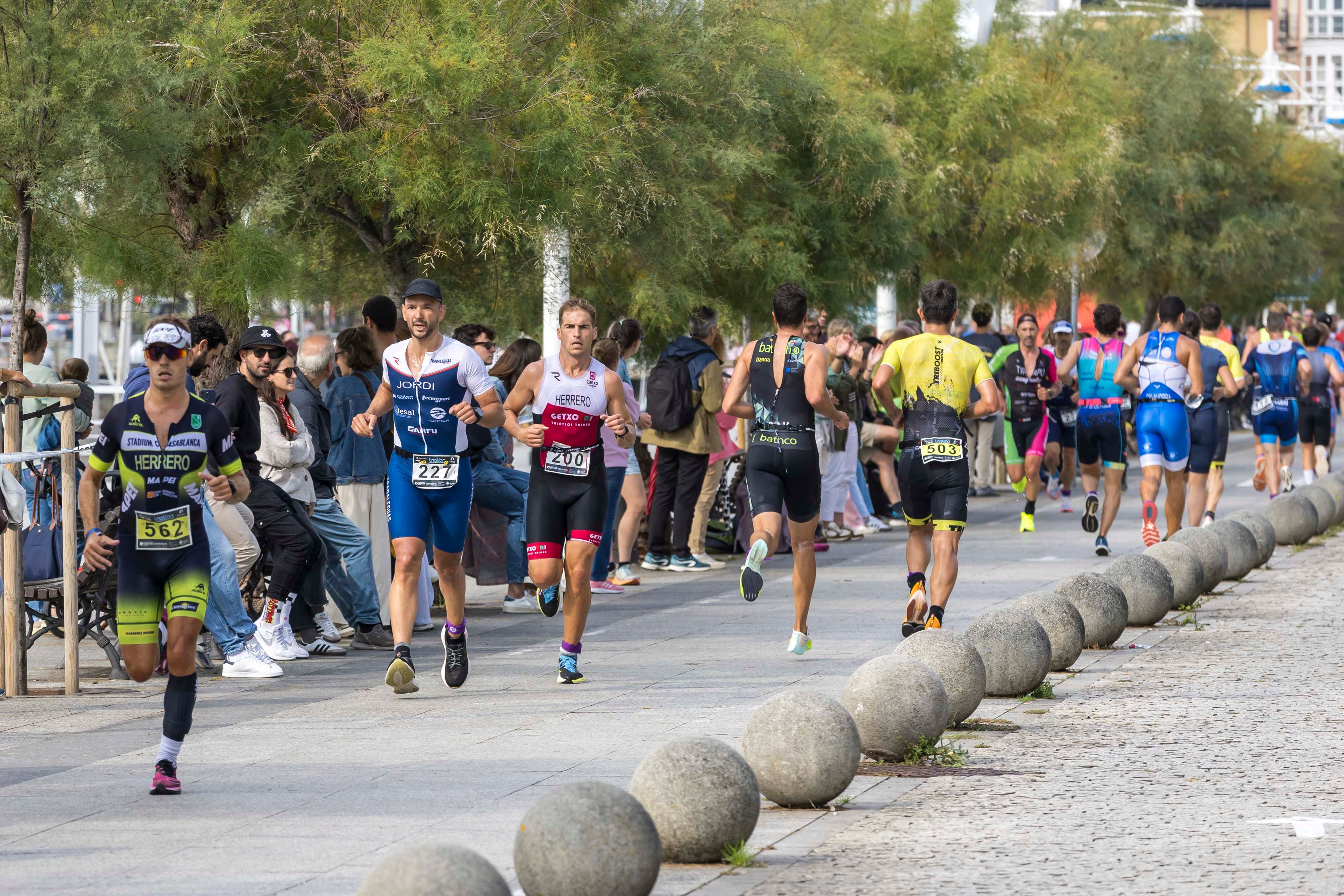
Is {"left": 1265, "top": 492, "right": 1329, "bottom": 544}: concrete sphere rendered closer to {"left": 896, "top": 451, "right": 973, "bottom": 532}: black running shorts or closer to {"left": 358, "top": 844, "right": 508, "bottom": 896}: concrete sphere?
{"left": 896, "top": 451, "right": 973, "bottom": 532}: black running shorts

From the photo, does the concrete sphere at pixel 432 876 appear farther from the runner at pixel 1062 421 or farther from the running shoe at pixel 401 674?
the runner at pixel 1062 421

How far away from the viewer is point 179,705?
7156mm

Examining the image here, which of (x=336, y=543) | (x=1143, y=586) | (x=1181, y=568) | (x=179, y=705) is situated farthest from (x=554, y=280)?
(x=179, y=705)

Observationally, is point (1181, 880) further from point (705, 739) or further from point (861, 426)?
point (861, 426)

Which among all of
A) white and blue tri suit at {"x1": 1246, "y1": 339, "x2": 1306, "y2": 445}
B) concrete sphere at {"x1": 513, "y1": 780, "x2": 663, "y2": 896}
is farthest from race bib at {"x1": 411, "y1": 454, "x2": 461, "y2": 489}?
white and blue tri suit at {"x1": 1246, "y1": 339, "x2": 1306, "y2": 445}

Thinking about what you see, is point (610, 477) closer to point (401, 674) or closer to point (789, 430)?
point (789, 430)

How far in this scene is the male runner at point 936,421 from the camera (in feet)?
36.0

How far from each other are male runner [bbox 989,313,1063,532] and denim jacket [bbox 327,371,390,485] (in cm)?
868

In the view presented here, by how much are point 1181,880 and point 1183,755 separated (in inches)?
84.9

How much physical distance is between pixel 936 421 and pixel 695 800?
17.5 feet

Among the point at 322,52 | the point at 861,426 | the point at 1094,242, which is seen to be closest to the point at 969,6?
the point at 1094,242

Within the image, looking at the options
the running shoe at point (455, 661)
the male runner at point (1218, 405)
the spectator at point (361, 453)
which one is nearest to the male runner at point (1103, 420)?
the male runner at point (1218, 405)

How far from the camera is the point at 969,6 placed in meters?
24.9

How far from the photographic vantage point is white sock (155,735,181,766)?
7121mm
